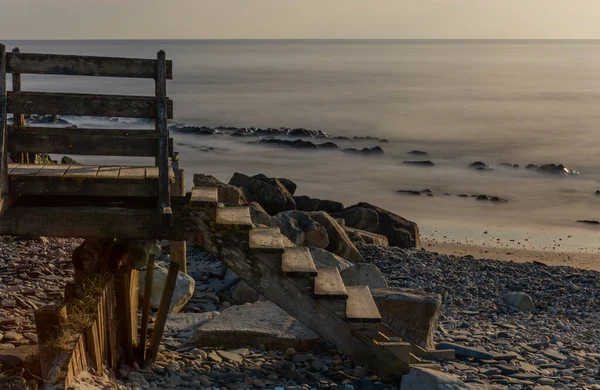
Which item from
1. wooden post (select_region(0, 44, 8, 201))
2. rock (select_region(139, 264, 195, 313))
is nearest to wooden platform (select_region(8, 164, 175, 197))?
wooden post (select_region(0, 44, 8, 201))

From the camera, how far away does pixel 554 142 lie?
53312mm

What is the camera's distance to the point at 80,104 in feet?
27.0

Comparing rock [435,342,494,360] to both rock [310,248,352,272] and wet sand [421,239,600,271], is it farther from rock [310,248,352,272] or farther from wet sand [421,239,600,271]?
wet sand [421,239,600,271]

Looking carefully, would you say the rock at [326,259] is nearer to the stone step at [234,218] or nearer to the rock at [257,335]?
the rock at [257,335]

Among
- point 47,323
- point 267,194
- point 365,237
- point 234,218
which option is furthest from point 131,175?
point 267,194

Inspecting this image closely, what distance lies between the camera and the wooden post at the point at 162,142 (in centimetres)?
819

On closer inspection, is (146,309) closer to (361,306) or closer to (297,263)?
(297,263)

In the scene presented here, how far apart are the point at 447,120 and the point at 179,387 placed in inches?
2347

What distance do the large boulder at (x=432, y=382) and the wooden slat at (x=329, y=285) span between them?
101cm

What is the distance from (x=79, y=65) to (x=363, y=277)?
5.64 metres

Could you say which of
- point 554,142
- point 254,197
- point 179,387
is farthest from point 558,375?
point 554,142

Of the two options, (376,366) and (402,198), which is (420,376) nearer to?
(376,366)

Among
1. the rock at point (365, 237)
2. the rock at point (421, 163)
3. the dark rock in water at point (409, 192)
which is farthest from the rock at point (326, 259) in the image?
the rock at point (421, 163)

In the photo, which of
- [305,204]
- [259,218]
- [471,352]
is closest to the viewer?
[471,352]
